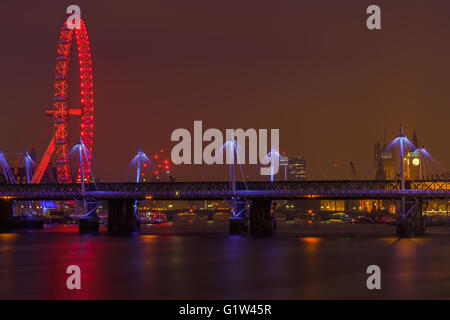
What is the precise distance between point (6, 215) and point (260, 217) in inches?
1611

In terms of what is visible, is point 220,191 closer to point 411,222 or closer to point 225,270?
point 411,222

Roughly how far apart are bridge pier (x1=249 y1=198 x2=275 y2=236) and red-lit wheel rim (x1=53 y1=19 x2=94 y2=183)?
2538 centimetres

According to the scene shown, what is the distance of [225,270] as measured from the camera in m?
53.0

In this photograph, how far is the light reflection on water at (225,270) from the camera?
4156 cm

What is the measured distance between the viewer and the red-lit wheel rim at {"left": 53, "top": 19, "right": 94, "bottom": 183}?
380 ft

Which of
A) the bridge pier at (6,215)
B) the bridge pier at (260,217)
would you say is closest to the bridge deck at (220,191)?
the bridge pier at (260,217)

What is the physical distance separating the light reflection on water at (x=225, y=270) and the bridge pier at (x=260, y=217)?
1203 inches

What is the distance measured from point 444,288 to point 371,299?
637 cm

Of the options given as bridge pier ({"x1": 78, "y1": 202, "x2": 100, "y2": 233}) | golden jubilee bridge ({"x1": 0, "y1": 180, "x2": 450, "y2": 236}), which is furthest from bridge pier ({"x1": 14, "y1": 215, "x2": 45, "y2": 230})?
bridge pier ({"x1": 78, "y1": 202, "x2": 100, "y2": 233})

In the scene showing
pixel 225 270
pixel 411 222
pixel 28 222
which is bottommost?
pixel 225 270

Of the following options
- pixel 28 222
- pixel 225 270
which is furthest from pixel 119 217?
pixel 225 270
